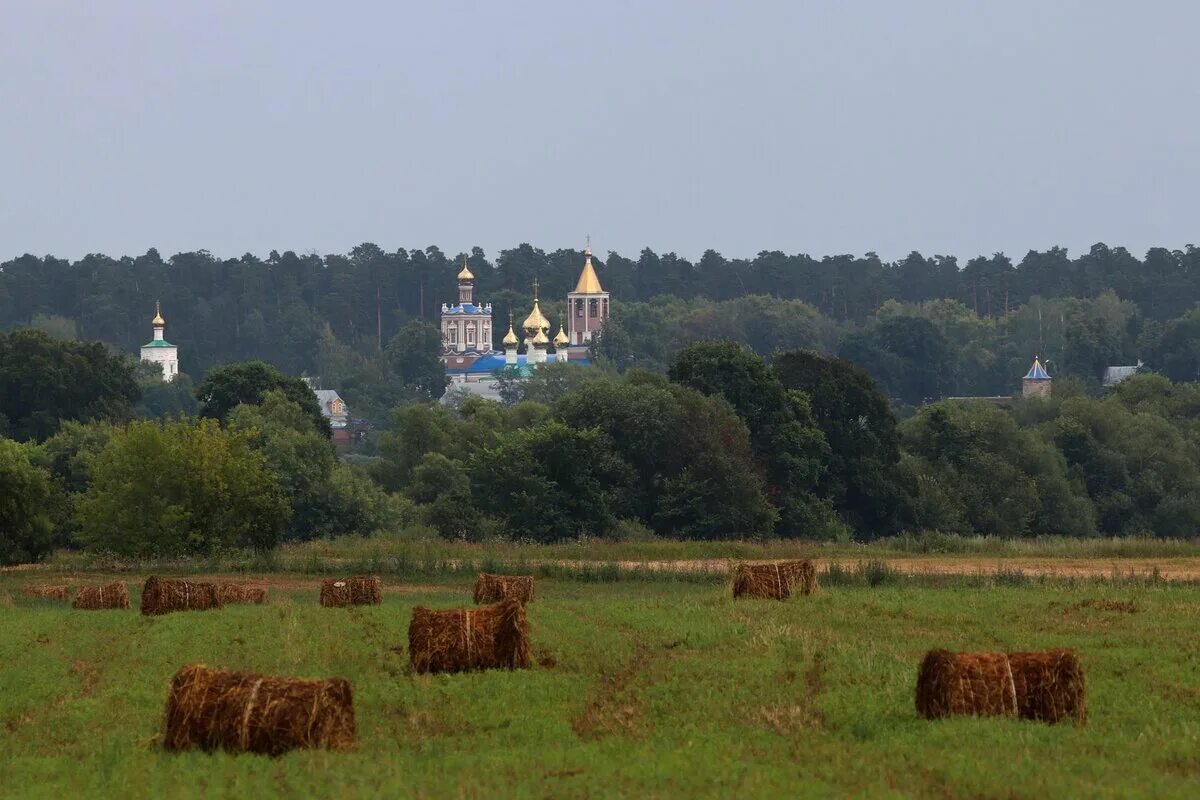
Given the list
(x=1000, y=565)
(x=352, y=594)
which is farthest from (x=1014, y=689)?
(x=1000, y=565)

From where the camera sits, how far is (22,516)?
5859 cm

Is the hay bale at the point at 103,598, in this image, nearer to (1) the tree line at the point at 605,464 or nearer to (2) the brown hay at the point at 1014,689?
(1) the tree line at the point at 605,464

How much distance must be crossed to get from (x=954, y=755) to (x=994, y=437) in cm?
8613

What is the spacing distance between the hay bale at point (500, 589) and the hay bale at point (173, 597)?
489 centimetres

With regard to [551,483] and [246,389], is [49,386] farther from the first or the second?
[551,483]

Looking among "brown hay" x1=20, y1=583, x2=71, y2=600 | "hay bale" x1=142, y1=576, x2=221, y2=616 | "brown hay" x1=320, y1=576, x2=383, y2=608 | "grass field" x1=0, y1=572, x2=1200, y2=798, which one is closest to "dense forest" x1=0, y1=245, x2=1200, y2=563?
"brown hay" x1=20, y1=583, x2=71, y2=600

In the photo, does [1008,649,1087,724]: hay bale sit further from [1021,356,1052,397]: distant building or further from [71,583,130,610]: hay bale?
[1021,356,1052,397]: distant building

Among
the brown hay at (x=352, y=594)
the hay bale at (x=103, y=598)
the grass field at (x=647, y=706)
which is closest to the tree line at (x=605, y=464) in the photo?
the hay bale at (x=103, y=598)

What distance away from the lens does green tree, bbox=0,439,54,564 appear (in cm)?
5828

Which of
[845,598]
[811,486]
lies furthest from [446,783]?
[811,486]

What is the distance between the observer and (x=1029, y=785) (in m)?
17.4

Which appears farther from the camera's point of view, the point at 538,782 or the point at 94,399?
the point at 94,399

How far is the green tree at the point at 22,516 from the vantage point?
191 feet

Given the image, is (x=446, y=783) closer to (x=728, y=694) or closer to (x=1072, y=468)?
(x=728, y=694)
